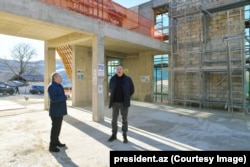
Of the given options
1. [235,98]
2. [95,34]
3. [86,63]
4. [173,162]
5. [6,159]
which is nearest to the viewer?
[173,162]

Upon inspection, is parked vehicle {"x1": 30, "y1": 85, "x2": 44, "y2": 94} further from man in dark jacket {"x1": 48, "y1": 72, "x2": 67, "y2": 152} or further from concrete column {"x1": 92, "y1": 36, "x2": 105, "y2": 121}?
man in dark jacket {"x1": 48, "y1": 72, "x2": 67, "y2": 152}

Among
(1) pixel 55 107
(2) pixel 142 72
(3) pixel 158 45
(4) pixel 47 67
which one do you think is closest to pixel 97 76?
(1) pixel 55 107

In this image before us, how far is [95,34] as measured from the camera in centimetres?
689

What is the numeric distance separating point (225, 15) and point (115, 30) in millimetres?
5353

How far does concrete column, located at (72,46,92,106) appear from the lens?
418 inches

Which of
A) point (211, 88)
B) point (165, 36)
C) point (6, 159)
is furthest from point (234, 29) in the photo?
point (6, 159)

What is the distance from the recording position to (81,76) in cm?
1091

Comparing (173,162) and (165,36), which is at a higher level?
(165,36)

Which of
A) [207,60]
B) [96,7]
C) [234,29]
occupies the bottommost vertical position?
[207,60]

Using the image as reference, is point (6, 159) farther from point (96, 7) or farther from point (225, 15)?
point (225, 15)

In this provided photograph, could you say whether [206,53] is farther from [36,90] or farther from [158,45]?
[36,90]

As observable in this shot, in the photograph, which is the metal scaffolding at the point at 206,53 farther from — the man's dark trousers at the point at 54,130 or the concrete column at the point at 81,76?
the man's dark trousers at the point at 54,130

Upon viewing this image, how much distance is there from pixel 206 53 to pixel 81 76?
639 centimetres

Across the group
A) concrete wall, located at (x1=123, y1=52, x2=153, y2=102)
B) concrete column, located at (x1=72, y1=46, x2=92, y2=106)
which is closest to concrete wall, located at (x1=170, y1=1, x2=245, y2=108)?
concrete wall, located at (x1=123, y1=52, x2=153, y2=102)
